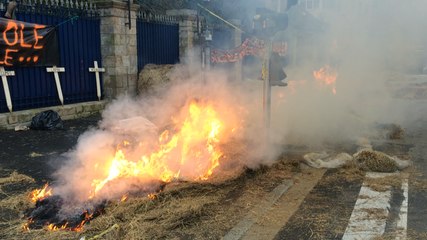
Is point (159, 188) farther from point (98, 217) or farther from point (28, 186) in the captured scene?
point (28, 186)

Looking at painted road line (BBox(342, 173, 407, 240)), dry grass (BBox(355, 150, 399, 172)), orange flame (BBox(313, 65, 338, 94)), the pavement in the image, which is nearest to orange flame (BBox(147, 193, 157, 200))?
the pavement

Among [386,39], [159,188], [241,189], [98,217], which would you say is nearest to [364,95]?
[386,39]

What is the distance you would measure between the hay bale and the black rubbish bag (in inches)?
128

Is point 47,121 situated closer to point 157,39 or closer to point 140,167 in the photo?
point 140,167

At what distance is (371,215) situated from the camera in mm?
4516

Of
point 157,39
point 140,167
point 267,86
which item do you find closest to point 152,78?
point 157,39

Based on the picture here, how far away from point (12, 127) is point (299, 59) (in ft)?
24.6

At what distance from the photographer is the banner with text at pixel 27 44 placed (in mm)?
8289

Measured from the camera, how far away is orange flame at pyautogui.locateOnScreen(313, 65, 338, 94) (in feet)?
39.2

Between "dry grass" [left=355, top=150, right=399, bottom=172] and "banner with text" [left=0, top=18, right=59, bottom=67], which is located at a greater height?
"banner with text" [left=0, top=18, right=59, bottom=67]

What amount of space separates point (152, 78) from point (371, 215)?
8390mm

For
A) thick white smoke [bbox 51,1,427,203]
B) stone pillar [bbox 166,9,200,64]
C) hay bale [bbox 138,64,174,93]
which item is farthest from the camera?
stone pillar [bbox 166,9,200,64]

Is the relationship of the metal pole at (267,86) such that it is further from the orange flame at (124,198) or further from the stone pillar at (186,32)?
the stone pillar at (186,32)

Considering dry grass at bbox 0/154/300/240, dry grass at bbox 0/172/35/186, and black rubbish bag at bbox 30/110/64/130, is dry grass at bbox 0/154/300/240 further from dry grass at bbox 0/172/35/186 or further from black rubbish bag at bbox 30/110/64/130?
black rubbish bag at bbox 30/110/64/130
